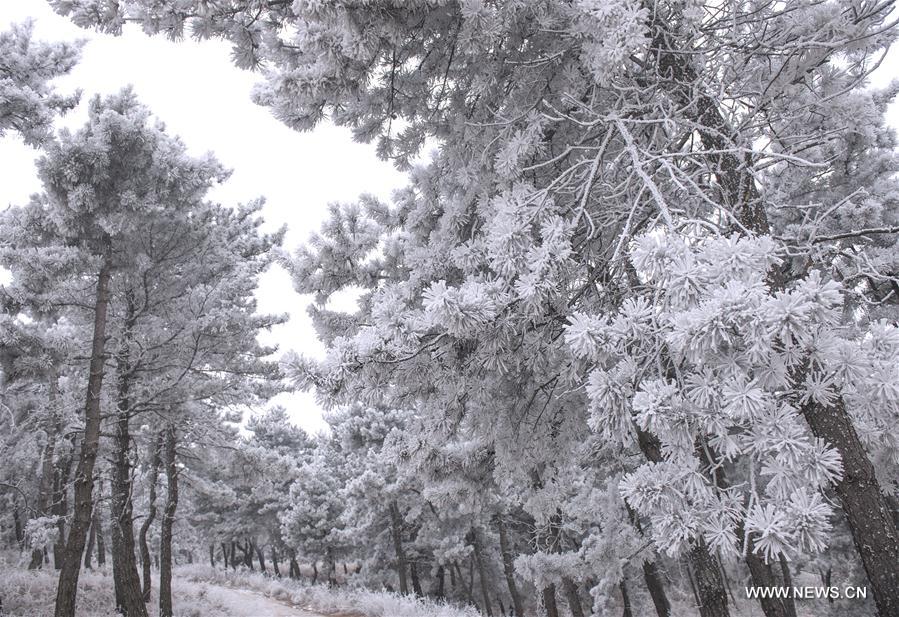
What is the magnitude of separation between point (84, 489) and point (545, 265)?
799 centimetres

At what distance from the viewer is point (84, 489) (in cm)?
741

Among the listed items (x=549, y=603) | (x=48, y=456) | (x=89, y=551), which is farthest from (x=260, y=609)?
(x=89, y=551)

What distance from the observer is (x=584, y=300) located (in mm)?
4527

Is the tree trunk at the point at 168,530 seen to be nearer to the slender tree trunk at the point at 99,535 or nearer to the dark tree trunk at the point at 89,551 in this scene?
the dark tree trunk at the point at 89,551

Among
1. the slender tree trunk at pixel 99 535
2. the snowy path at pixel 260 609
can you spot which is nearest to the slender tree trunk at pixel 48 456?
the slender tree trunk at pixel 99 535

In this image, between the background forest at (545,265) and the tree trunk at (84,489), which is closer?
the background forest at (545,265)

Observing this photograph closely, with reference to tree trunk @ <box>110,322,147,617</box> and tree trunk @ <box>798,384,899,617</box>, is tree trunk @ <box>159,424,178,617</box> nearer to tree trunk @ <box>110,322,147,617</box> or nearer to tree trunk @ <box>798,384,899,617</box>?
tree trunk @ <box>110,322,147,617</box>

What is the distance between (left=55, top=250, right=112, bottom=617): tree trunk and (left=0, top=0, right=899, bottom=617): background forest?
0.04 meters

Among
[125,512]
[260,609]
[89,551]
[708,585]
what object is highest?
[125,512]

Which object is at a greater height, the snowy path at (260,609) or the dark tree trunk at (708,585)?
the dark tree trunk at (708,585)

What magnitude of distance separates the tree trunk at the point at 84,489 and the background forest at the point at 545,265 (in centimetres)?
4

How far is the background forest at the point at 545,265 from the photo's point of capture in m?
2.16

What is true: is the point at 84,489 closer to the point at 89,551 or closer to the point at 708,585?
the point at 708,585

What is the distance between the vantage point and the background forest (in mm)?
2156
